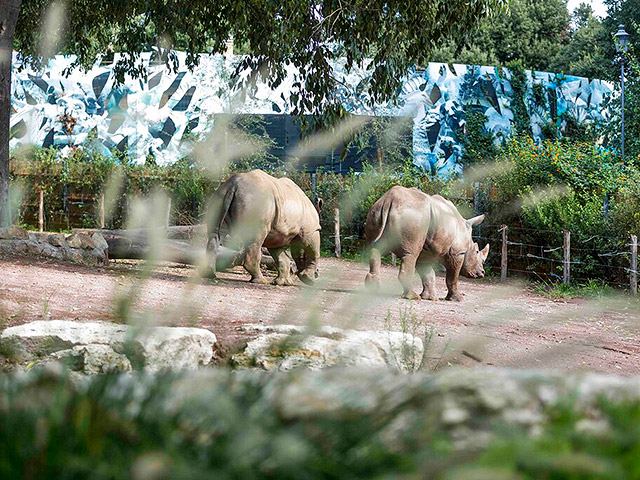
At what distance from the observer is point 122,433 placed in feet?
2.30

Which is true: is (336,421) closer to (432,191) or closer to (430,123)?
(432,191)

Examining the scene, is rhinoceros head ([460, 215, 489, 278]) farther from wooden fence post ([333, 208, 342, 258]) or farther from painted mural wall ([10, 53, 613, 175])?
painted mural wall ([10, 53, 613, 175])

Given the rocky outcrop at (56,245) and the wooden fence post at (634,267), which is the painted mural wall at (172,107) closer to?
the wooden fence post at (634,267)

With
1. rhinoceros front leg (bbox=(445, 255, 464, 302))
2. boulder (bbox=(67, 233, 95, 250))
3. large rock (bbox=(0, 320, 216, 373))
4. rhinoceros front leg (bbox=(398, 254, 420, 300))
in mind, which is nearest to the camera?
large rock (bbox=(0, 320, 216, 373))

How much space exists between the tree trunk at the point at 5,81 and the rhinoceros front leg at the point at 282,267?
161 inches

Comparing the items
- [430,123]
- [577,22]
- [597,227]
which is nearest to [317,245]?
[597,227]

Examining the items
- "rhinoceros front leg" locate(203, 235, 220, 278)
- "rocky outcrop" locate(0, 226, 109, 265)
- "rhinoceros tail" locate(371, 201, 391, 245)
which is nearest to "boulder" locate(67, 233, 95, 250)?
"rocky outcrop" locate(0, 226, 109, 265)

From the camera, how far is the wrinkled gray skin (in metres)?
12.1

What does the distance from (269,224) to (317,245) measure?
1.18 m

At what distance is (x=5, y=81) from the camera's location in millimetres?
12703

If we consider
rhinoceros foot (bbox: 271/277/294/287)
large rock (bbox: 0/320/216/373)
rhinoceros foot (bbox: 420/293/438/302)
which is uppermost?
large rock (bbox: 0/320/216/373)

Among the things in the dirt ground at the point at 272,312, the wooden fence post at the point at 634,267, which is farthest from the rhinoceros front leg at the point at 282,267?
the wooden fence post at the point at 634,267

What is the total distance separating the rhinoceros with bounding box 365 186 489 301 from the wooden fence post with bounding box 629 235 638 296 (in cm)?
300

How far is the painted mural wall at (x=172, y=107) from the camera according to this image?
27.3 meters
